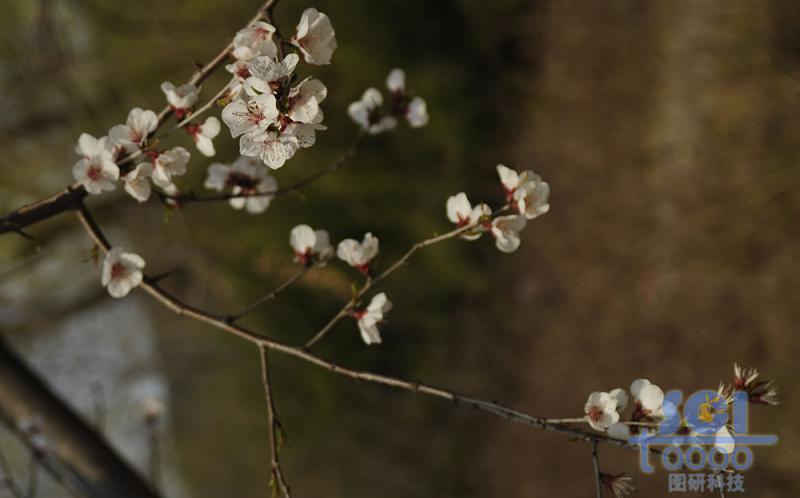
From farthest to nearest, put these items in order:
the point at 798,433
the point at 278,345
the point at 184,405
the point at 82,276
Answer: the point at 184,405
the point at 82,276
the point at 798,433
the point at 278,345

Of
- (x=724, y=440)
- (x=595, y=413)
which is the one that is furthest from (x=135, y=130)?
(x=724, y=440)

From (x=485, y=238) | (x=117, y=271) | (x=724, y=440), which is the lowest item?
(x=724, y=440)

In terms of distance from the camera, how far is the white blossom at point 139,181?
3.84 ft

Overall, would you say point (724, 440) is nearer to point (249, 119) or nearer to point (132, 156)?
point (249, 119)

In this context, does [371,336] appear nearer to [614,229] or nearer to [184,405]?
[614,229]

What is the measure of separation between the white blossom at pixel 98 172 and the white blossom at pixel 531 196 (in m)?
0.68

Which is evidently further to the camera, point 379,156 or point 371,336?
point 379,156

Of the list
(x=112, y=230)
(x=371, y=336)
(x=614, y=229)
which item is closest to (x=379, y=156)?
(x=614, y=229)

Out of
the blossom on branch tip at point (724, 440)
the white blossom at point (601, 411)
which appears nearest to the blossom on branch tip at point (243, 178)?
the white blossom at point (601, 411)

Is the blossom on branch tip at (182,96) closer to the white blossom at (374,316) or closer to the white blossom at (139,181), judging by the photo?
the white blossom at (139,181)

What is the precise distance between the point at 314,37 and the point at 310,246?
1.60 feet

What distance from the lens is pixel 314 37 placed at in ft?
3.39

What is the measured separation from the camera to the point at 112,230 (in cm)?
404

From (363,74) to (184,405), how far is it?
108 inches
